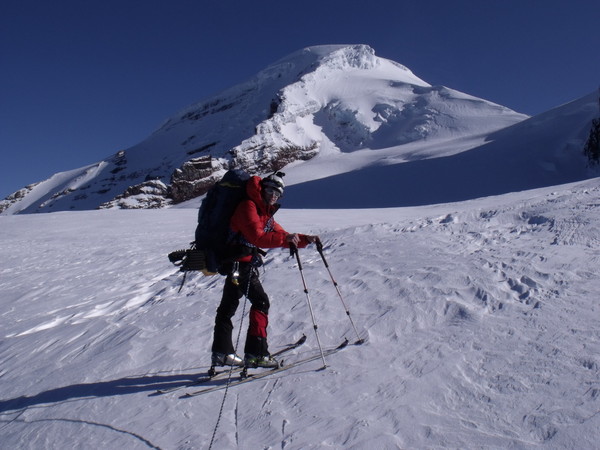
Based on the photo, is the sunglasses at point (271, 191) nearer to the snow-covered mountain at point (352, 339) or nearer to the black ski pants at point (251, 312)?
the black ski pants at point (251, 312)

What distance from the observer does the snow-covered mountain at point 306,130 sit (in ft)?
168

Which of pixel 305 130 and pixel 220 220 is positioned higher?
pixel 305 130

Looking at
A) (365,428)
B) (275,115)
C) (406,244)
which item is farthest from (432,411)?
(275,115)

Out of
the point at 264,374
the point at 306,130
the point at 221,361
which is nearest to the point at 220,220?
the point at 221,361

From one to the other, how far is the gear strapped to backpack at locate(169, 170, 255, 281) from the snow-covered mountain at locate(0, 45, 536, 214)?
110 feet

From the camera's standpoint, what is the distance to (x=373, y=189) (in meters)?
31.2

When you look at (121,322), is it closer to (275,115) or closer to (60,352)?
(60,352)

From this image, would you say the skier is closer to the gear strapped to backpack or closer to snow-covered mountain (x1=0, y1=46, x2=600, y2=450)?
the gear strapped to backpack

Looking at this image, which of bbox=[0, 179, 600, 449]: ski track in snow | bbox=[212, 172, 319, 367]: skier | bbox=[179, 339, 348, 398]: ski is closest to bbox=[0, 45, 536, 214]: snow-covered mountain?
bbox=[0, 179, 600, 449]: ski track in snow

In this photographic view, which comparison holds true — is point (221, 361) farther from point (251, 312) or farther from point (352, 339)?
point (352, 339)

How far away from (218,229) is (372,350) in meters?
1.57

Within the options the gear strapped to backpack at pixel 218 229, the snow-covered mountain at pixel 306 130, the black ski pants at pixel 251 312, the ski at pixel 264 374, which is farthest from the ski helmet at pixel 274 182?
the snow-covered mountain at pixel 306 130

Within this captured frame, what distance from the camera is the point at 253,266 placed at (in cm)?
390

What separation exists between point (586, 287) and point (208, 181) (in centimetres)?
5986
